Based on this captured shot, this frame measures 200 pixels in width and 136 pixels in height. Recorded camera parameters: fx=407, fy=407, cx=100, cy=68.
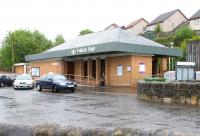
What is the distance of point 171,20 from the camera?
10362cm

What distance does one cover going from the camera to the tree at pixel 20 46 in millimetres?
73250

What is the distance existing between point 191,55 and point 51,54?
1768cm

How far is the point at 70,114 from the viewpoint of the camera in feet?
53.7

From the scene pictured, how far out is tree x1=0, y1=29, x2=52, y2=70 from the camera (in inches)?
2884

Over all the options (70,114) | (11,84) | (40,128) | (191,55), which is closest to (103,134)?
(40,128)

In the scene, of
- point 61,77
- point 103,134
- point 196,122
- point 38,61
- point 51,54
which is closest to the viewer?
point 103,134

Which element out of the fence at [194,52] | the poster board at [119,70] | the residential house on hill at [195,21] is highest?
the residential house on hill at [195,21]

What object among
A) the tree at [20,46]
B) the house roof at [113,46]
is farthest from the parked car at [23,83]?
the tree at [20,46]

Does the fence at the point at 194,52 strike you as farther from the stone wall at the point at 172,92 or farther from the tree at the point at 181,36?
the tree at the point at 181,36

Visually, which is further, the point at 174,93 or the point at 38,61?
the point at 38,61

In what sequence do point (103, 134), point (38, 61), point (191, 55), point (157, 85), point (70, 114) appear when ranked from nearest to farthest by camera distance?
point (103, 134)
point (70, 114)
point (157, 85)
point (191, 55)
point (38, 61)

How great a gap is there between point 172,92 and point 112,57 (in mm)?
17032

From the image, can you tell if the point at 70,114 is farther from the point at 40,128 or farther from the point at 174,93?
the point at 40,128

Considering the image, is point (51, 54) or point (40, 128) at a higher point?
point (51, 54)
